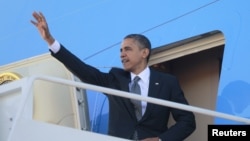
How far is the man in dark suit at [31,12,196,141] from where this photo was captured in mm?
3049

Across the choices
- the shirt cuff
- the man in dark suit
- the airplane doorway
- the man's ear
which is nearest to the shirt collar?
the man in dark suit

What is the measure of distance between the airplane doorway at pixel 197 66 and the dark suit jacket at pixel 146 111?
1.82ft

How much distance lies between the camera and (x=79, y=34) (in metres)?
4.38

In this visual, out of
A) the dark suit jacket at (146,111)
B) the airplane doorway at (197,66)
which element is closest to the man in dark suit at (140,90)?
the dark suit jacket at (146,111)

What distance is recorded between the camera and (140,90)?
10.3 feet

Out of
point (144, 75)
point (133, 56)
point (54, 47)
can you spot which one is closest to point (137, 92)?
point (144, 75)

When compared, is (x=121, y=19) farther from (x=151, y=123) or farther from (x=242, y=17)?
(x=151, y=123)

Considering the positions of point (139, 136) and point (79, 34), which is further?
point (79, 34)

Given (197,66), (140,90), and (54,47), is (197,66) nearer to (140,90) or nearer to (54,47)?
(140,90)

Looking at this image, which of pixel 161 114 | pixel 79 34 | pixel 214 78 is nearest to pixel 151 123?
pixel 161 114

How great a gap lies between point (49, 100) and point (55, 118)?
0.40 ft

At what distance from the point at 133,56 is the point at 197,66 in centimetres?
102

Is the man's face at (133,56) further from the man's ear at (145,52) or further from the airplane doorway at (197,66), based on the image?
the airplane doorway at (197,66)

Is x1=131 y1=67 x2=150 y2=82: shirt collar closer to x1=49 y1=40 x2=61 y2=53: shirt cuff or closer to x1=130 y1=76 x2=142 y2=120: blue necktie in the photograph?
x1=130 y1=76 x2=142 y2=120: blue necktie
